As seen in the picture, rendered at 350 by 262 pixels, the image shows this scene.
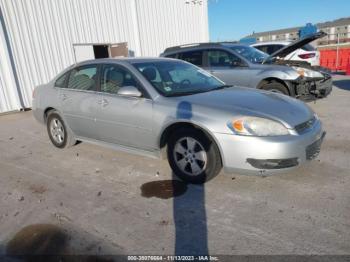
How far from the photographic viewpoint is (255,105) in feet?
12.4

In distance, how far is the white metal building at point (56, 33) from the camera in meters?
9.84

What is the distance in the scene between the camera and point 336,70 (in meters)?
18.3

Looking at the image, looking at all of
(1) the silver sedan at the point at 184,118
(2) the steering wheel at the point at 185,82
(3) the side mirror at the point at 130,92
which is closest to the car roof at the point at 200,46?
(1) the silver sedan at the point at 184,118

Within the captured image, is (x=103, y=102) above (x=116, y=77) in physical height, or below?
below

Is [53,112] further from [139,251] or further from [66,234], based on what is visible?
[139,251]

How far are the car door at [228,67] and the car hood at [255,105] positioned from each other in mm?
3295

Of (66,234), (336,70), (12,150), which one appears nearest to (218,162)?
(66,234)

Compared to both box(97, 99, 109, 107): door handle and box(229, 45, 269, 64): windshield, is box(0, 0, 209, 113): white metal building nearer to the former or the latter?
box(229, 45, 269, 64): windshield

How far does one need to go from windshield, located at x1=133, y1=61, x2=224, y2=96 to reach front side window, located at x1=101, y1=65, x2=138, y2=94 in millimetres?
185

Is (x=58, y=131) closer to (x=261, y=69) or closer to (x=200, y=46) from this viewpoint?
(x=200, y=46)

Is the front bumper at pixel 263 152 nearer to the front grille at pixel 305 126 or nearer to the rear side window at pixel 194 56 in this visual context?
the front grille at pixel 305 126

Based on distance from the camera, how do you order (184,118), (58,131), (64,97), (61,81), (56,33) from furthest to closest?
(56,33), (58,131), (61,81), (64,97), (184,118)

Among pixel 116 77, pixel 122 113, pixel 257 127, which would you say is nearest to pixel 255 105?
pixel 257 127

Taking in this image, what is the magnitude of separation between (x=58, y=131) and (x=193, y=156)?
2.94 metres
